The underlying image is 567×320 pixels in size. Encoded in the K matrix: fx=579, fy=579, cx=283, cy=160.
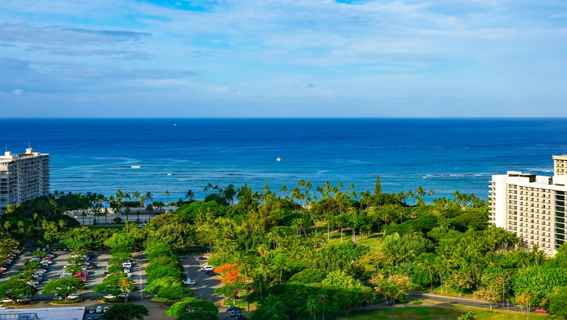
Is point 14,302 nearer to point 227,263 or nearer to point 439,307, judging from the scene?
point 227,263

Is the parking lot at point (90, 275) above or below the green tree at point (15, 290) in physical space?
below

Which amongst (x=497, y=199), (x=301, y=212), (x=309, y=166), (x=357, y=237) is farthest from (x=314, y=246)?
(x=309, y=166)

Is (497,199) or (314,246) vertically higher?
(497,199)

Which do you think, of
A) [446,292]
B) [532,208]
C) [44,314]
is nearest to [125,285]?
[44,314]

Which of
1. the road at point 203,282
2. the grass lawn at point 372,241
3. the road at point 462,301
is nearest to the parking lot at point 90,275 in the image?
the road at point 203,282

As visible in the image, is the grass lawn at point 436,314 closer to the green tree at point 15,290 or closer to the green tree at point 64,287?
the green tree at point 64,287

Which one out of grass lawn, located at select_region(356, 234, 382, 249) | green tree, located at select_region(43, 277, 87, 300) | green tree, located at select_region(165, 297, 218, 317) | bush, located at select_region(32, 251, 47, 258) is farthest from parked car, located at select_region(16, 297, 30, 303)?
grass lawn, located at select_region(356, 234, 382, 249)

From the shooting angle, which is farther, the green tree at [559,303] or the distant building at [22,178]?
the distant building at [22,178]
